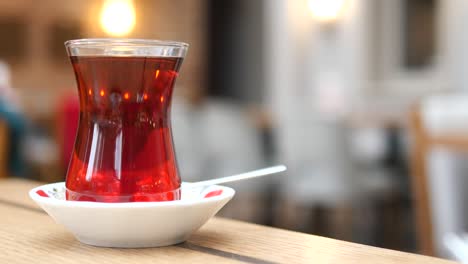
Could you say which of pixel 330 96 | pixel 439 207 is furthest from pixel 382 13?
→ pixel 439 207

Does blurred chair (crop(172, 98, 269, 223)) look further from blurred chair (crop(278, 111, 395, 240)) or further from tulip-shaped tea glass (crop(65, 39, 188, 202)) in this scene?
tulip-shaped tea glass (crop(65, 39, 188, 202))

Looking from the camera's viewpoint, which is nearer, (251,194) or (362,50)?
(251,194)

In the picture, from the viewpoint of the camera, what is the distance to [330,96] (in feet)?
16.1

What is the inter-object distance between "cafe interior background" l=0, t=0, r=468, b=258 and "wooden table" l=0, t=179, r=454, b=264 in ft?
7.07

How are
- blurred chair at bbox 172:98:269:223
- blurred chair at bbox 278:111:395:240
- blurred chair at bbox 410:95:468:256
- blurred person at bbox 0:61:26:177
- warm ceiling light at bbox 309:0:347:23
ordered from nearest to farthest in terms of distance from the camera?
1. blurred chair at bbox 410:95:468:256
2. blurred person at bbox 0:61:26:177
3. blurred chair at bbox 278:111:395:240
4. blurred chair at bbox 172:98:269:223
5. warm ceiling light at bbox 309:0:347:23

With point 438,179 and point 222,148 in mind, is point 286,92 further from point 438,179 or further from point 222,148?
point 438,179

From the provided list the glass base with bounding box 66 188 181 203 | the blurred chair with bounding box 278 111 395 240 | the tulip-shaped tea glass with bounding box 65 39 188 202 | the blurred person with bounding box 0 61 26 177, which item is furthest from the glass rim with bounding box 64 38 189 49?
the blurred chair with bounding box 278 111 395 240

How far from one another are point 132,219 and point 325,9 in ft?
15.4

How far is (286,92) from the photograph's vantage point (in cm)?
502

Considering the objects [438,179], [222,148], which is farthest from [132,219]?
[222,148]

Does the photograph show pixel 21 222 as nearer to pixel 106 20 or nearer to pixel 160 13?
pixel 106 20

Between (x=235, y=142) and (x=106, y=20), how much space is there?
1012mm

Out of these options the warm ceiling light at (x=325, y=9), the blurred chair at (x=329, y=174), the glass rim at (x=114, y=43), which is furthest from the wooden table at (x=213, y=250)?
the warm ceiling light at (x=325, y=9)

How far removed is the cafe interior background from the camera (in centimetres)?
366
